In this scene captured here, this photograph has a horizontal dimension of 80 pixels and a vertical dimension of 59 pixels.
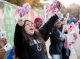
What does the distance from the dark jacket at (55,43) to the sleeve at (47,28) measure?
0.06 metres

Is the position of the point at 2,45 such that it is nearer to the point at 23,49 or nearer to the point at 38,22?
the point at 23,49

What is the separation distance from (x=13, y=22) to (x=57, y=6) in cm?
41

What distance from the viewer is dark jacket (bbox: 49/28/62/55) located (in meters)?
2.17

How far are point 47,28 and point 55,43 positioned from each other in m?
0.17

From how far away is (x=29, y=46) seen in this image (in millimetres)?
1991

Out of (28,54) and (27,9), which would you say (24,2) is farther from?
(28,54)

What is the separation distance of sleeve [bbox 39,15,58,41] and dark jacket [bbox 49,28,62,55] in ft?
0.20

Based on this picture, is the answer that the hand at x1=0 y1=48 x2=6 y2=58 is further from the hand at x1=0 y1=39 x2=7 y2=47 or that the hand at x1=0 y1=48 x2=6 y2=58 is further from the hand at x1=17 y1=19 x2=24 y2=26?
the hand at x1=17 y1=19 x2=24 y2=26

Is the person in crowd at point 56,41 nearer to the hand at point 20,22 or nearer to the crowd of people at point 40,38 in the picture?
the crowd of people at point 40,38

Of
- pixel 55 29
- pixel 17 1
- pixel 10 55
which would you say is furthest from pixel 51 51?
pixel 17 1

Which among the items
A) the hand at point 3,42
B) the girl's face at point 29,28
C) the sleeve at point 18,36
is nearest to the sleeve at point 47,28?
the girl's face at point 29,28

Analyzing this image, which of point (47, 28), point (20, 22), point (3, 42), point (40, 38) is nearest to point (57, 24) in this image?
point (47, 28)

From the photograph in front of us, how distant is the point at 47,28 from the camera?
6.95ft

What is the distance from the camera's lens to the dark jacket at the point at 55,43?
2174 mm
